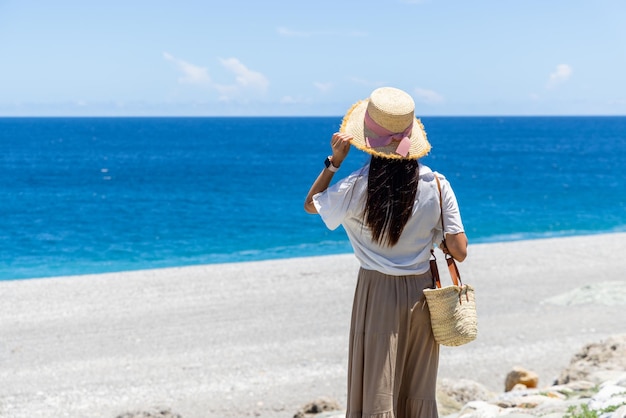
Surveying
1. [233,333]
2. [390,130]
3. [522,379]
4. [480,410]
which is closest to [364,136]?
[390,130]

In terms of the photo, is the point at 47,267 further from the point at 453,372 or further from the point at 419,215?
the point at 419,215

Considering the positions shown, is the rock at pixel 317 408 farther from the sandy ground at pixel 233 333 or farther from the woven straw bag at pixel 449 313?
the woven straw bag at pixel 449 313

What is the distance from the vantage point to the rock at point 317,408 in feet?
21.6

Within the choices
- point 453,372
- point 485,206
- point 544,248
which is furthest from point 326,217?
point 485,206

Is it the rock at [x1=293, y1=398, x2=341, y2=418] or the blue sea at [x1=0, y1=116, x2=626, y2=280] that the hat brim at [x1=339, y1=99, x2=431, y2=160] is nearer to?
the rock at [x1=293, y1=398, x2=341, y2=418]

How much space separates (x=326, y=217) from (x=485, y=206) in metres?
36.1

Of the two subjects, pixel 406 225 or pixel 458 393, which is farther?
pixel 458 393

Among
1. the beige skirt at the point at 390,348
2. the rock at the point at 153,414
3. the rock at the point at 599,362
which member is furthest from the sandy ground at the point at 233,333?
the beige skirt at the point at 390,348

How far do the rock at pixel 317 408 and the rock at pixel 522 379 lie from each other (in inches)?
78.3

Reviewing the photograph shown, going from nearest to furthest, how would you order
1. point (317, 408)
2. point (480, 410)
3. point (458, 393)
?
point (480, 410) → point (317, 408) → point (458, 393)

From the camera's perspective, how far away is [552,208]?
38.3 m

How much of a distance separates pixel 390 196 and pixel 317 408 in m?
3.53

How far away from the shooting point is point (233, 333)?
10.5 meters

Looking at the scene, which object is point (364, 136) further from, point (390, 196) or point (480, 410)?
point (480, 410)
